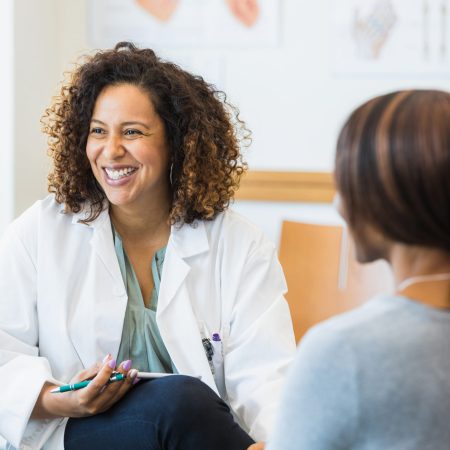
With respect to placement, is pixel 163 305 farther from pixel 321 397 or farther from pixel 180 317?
pixel 321 397

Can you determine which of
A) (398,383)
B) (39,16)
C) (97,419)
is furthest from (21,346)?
(39,16)

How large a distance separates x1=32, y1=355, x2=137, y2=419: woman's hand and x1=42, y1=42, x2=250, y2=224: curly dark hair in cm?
42

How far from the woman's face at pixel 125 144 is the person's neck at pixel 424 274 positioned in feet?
3.22

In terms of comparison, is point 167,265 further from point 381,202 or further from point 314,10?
point 314,10

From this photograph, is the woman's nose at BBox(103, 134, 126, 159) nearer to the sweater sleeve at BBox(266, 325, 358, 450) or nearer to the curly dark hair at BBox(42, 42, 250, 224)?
the curly dark hair at BBox(42, 42, 250, 224)

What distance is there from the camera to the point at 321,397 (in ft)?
2.74

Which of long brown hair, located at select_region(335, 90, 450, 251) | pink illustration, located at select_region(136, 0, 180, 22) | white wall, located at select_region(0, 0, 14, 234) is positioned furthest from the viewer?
pink illustration, located at select_region(136, 0, 180, 22)

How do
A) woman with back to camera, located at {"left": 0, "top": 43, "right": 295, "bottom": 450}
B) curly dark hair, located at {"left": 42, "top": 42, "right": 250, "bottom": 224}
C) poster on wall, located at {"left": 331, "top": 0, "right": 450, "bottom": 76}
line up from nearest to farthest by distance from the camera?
woman with back to camera, located at {"left": 0, "top": 43, "right": 295, "bottom": 450} → curly dark hair, located at {"left": 42, "top": 42, "right": 250, "bottom": 224} → poster on wall, located at {"left": 331, "top": 0, "right": 450, "bottom": 76}

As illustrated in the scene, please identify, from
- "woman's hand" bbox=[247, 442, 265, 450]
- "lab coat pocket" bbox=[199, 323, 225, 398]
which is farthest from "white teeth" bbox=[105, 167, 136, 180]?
"woman's hand" bbox=[247, 442, 265, 450]

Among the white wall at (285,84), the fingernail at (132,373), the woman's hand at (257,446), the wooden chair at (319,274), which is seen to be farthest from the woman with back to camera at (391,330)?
the white wall at (285,84)

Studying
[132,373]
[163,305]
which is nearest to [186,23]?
[163,305]

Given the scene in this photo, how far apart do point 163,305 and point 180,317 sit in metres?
0.05

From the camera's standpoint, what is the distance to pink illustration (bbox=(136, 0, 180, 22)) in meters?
2.80

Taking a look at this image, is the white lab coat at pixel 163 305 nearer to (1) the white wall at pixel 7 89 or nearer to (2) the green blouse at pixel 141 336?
(2) the green blouse at pixel 141 336
